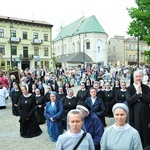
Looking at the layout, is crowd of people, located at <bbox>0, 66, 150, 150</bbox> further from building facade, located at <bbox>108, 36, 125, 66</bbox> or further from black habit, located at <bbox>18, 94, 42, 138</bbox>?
building facade, located at <bbox>108, 36, 125, 66</bbox>

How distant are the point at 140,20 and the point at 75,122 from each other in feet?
54.2

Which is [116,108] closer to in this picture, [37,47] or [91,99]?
[91,99]

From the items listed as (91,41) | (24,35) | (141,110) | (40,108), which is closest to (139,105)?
(141,110)

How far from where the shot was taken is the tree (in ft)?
57.2

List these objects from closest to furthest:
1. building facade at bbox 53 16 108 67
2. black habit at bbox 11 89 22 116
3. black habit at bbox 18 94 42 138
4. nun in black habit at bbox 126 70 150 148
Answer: nun in black habit at bbox 126 70 150 148, black habit at bbox 18 94 42 138, black habit at bbox 11 89 22 116, building facade at bbox 53 16 108 67

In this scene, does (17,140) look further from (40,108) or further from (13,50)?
(13,50)

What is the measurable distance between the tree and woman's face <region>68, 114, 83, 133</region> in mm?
15421

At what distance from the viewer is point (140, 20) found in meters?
18.0

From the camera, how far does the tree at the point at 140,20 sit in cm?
1742

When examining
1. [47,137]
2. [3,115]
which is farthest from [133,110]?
[3,115]

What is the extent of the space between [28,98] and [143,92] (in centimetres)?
450

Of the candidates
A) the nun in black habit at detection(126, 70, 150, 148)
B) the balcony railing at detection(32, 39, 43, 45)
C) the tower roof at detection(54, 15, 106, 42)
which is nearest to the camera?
the nun in black habit at detection(126, 70, 150, 148)

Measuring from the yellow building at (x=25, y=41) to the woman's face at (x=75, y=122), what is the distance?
4504cm

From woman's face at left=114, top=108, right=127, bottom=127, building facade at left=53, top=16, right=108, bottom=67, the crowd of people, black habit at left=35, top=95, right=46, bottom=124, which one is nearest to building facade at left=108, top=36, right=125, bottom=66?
building facade at left=53, top=16, right=108, bottom=67
